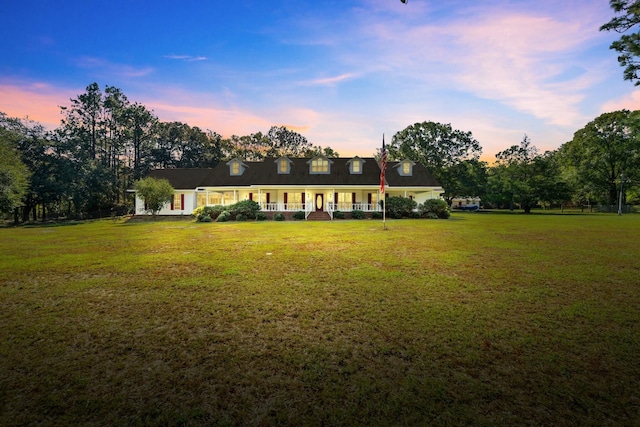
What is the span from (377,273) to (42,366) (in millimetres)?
6369

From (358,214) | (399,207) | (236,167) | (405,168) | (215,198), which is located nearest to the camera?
(358,214)

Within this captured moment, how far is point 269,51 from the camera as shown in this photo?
20.3m

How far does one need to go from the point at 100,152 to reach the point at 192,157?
549 inches

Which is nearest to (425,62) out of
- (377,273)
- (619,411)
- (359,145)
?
(377,273)

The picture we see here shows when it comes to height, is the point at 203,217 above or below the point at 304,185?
below

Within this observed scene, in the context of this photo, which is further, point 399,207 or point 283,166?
point 283,166

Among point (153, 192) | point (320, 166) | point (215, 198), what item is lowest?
point (215, 198)

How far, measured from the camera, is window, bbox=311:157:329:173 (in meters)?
31.9

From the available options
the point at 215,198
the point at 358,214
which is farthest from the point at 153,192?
the point at 358,214

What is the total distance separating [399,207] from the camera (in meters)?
27.6

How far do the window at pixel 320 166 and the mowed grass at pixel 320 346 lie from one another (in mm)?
24754

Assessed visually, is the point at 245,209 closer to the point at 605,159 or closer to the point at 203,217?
the point at 203,217

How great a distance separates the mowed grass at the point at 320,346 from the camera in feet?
8.70

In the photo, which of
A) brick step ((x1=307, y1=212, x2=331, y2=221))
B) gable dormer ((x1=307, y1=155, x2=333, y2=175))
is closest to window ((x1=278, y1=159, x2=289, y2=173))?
gable dormer ((x1=307, y1=155, x2=333, y2=175))
